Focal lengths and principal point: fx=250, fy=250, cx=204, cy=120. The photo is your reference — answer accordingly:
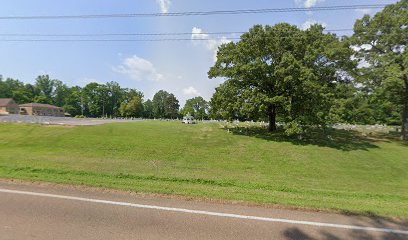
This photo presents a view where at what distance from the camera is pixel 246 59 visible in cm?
2731

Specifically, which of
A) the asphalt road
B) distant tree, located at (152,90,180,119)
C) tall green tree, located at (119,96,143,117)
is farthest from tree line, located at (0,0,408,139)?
distant tree, located at (152,90,180,119)

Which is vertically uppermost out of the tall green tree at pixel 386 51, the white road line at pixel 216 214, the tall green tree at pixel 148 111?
the tall green tree at pixel 386 51

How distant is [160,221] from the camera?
5191 millimetres

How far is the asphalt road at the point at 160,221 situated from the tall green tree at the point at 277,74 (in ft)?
64.9

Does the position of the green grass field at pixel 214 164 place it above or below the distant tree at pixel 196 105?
below

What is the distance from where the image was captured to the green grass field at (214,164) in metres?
8.56

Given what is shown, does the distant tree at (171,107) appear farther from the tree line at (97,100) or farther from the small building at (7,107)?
the small building at (7,107)

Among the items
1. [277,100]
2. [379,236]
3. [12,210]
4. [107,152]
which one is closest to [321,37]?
[277,100]

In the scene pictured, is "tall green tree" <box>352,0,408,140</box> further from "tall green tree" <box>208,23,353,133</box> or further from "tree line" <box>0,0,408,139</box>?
"tall green tree" <box>208,23,353,133</box>

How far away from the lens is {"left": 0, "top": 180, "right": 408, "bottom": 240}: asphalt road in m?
4.67

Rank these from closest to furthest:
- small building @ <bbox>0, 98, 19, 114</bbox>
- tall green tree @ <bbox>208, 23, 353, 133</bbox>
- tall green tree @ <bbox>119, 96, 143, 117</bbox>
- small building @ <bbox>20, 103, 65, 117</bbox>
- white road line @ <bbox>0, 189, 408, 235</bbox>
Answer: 1. white road line @ <bbox>0, 189, 408, 235</bbox>
2. tall green tree @ <bbox>208, 23, 353, 133</bbox>
3. small building @ <bbox>0, 98, 19, 114</bbox>
4. small building @ <bbox>20, 103, 65, 117</bbox>
5. tall green tree @ <bbox>119, 96, 143, 117</bbox>

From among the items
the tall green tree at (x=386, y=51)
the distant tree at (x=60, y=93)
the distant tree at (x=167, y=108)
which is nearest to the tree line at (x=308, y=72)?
the tall green tree at (x=386, y=51)

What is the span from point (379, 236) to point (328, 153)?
1720 cm

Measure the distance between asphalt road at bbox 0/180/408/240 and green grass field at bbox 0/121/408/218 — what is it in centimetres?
79
